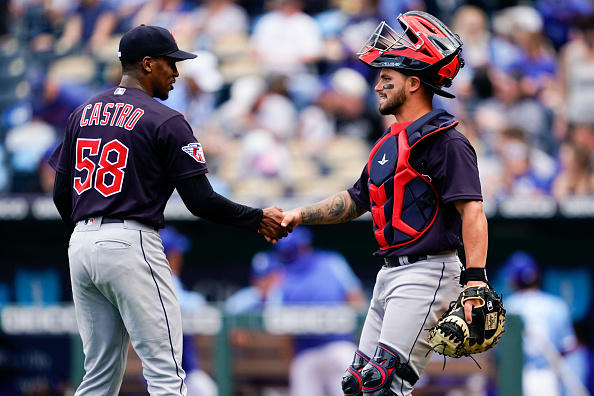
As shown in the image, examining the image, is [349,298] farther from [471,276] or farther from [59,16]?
[59,16]

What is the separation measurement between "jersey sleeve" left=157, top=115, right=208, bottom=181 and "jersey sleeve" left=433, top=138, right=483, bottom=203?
1.09 m

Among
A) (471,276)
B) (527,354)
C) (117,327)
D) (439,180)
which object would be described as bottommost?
(527,354)

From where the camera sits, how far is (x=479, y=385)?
6.69 m

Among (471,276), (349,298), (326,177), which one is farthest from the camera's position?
(326,177)

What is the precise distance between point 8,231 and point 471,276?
7.02m

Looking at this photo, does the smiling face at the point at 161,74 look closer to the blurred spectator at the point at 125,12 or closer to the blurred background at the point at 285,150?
the blurred background at the point at 285,150

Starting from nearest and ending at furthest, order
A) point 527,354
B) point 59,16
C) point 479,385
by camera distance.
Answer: point 479,385 → point 527,354 → point 59,16

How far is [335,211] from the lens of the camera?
14.3 feet

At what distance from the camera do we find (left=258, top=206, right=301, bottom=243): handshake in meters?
4.30

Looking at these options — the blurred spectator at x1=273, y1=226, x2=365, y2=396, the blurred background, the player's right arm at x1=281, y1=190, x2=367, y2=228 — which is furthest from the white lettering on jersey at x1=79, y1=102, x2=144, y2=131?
the blurred spectator at x1=273, y1=226, x2=365, y2=396

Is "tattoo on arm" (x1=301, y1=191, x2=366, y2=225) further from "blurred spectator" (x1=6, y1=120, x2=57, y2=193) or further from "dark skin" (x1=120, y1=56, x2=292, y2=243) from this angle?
"blurred spectator" (x1=6, y1=120, x2=57, y2=193)

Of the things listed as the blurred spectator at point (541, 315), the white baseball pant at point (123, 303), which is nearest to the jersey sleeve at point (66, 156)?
the white baseball pant at point (123, 303)

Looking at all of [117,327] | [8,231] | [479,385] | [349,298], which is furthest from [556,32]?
[117,327]

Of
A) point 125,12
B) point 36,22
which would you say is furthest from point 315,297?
point 36,22
